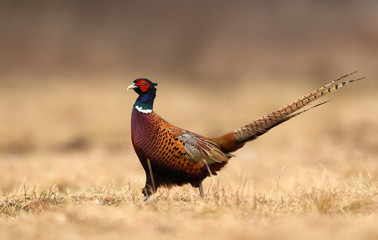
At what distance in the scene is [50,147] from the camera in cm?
1371

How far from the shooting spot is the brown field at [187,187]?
12.3ft

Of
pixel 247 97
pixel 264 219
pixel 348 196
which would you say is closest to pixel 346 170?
pixel 348 196

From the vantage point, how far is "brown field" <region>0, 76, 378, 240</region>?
12.3 ft

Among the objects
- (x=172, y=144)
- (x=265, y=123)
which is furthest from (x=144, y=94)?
(x=265, y=123)

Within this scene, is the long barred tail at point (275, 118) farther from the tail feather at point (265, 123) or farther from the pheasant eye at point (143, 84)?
the pheasant eye at point (143, 84)

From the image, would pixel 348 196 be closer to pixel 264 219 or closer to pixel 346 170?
pixel 264 219

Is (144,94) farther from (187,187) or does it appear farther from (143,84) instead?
(187,187)

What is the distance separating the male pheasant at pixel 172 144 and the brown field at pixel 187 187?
0.25 meters

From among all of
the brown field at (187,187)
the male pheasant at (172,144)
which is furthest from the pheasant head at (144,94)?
the brown field at (187,187)

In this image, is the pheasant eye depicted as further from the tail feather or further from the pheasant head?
the tail feather

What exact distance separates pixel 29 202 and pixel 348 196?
325cm

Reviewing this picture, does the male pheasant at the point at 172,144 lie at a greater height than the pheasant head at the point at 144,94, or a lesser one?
lesser

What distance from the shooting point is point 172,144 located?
17.6 feet

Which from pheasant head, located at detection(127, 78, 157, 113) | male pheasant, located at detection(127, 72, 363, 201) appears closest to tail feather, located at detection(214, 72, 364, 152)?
male pheasant, located at detection(127, 72, 363, 201)
